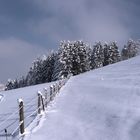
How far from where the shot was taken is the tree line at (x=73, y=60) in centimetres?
7744

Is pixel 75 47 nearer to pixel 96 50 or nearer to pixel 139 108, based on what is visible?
pixel 96 50

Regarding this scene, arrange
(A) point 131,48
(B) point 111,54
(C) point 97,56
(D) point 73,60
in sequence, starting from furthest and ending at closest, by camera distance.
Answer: (A) point 131,48
(B) point 111,54
(C) point 97,56
(D) point 73,60

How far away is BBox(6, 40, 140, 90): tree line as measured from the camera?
77438 millimetres

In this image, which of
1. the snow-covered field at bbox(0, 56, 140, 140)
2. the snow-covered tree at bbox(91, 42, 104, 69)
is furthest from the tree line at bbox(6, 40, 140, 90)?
the snow-covered field at bbox(0, 56, 140, 140)

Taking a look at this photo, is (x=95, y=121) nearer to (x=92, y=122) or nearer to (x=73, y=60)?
(x=92, y=122)

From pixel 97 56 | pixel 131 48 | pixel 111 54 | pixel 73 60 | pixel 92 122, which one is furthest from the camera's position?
pixel 131 48

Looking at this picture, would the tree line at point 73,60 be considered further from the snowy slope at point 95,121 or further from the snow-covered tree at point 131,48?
the snowy slope at point 95,121

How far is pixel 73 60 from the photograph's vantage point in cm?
7938

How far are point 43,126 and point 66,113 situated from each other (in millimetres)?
2243

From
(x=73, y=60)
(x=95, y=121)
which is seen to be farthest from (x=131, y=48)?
(x=95, y=121)

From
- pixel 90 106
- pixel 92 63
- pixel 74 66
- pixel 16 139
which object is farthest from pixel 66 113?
pixel 92 63

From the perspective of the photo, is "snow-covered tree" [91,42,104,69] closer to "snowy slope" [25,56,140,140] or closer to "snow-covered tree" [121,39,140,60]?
"snow-covered tree" [121,39,140,60]

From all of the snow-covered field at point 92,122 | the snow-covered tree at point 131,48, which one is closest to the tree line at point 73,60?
the snow-covered tree at point 131,48

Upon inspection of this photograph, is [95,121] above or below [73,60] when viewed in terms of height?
below
